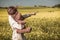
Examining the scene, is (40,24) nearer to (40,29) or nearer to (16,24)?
(40,29)

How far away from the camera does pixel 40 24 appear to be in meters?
2.88

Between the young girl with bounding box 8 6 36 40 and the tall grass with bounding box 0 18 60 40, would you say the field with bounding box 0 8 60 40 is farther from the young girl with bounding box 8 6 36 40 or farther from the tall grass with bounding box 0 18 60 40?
the young girl with bounding box 8 6 36 40

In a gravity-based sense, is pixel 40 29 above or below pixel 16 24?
below

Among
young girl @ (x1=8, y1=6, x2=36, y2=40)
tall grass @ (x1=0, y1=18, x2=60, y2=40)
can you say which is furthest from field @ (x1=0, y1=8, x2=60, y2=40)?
young girl @ (x1=8, y1=6, x2=36, y2=40)

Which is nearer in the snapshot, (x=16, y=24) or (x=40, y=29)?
(x=16, y=24)

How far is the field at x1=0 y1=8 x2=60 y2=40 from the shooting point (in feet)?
9.28

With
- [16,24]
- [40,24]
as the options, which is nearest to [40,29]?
[40,24]

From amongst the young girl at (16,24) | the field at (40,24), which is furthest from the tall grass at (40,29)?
the young girl at (16,24)

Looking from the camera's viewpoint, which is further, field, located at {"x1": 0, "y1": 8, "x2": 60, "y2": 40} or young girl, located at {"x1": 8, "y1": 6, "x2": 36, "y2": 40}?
field, located at {"x1": 0, "y1": 8, "x2": 60, "y2": 40}

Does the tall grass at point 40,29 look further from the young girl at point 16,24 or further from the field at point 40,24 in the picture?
the young girl at point 16,24

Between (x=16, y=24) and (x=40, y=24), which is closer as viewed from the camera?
(x=16, y=24)

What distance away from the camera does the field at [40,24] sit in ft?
9.28

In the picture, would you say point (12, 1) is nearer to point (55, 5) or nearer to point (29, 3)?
point (29, 3)

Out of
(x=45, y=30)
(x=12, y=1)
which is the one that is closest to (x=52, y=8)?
(x=45, y=30)
